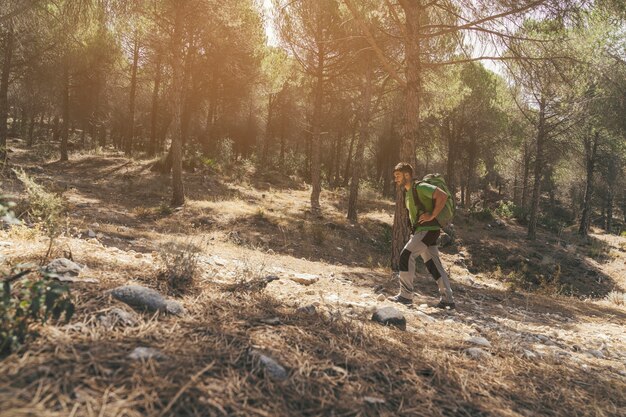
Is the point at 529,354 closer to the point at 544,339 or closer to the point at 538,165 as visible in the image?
the point at 544,339

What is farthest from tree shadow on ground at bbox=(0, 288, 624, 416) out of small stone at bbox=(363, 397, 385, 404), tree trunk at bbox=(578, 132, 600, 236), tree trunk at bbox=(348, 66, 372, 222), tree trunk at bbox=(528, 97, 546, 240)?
tree trunk at bbox=(578, 132, 600, 236)

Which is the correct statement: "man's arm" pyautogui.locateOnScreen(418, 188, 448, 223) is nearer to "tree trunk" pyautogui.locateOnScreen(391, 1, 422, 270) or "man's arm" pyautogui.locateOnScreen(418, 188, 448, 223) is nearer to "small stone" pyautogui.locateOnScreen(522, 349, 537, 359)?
"small stone" pyautogui.locateOnScreen(522, 349, 537, 359)

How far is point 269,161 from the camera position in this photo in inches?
1243

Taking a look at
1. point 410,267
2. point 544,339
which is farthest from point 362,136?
point 544,339

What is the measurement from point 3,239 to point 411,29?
306 inches

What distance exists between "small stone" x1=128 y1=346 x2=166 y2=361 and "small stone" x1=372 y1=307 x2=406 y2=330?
6.47 feet

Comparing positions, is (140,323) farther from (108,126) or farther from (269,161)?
(108,126)

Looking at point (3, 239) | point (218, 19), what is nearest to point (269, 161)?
point (218, 19)

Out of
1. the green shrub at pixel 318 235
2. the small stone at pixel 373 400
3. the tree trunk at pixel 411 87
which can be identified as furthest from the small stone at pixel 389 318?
the green shrub at pixel 318 235

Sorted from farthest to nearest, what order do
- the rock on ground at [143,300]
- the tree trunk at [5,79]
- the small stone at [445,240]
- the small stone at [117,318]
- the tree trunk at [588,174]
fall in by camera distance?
the tree trunk at [588,174]
the tree trunk at [5,79]
the small stone at [445,240]
the rock on ground at [143,300]
the small stone at [117,318]

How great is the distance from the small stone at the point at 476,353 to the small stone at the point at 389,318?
56 centimetres

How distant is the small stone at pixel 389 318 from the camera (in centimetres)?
330

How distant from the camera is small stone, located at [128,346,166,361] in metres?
1.79

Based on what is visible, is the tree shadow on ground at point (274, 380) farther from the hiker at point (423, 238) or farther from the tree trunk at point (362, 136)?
the tree trunk at point (362, 136)
